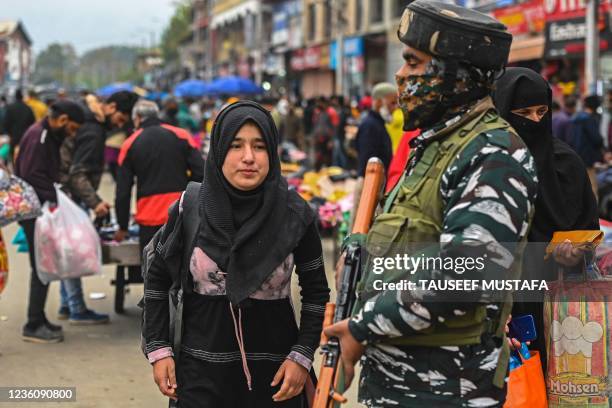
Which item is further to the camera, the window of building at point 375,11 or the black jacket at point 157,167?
the window of building at point 375,11

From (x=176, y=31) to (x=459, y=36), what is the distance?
4620 inches

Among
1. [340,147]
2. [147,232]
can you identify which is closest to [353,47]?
[340,147]

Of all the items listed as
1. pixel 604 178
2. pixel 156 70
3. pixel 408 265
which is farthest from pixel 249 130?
pixel 156 70

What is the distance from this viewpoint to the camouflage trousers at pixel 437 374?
2.46m

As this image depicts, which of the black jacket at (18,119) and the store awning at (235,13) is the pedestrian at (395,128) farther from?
the store awning at (235,13)

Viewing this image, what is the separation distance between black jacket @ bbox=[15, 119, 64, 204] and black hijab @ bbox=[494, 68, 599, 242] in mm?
4095

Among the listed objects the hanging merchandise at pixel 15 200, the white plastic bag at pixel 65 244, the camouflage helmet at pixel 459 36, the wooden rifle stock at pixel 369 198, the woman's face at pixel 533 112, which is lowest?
the white plastic bag at pixel 65 244

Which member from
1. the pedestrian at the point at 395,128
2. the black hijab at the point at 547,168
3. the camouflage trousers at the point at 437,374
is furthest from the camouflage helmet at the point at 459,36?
the pedestrian at the point at 395,128

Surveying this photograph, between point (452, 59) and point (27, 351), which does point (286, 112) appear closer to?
point (27, 351)

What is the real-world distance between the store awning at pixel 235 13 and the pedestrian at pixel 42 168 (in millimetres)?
54374

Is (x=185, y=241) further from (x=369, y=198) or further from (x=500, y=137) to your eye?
(x=500, y=137)

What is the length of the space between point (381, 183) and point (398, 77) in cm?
36

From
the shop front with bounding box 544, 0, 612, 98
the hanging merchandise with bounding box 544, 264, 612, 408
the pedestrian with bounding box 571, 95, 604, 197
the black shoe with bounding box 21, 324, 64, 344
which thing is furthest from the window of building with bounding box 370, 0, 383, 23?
the hanging merchandise with bounding box 544, 264, 612, 408

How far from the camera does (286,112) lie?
26609 mm
